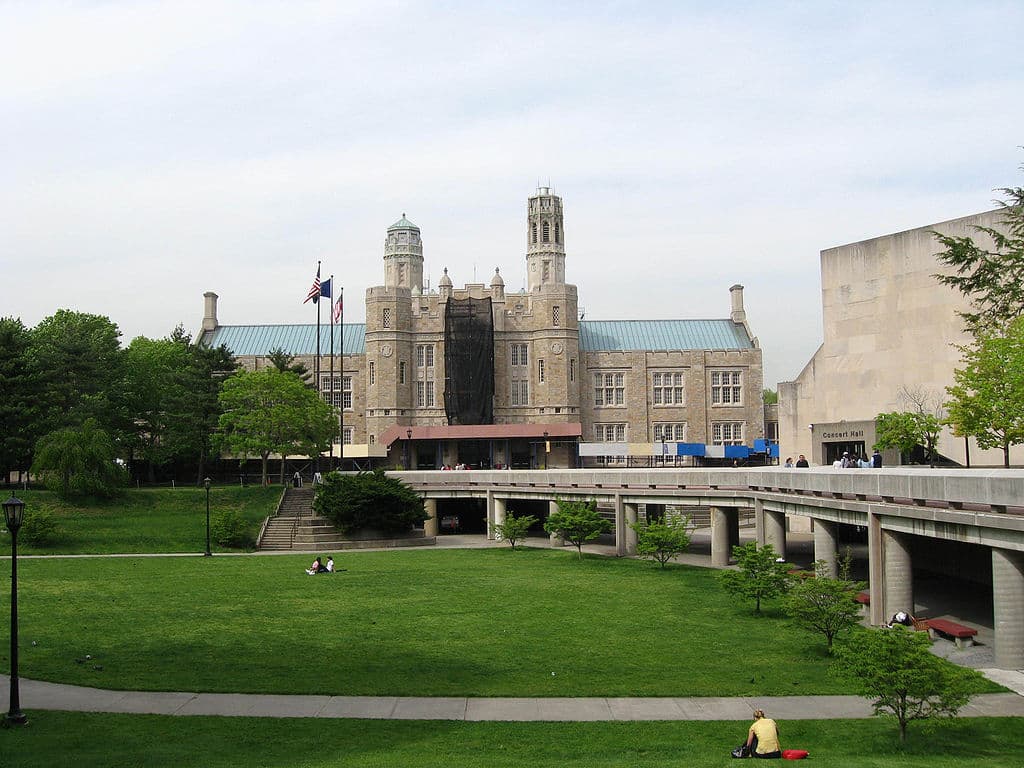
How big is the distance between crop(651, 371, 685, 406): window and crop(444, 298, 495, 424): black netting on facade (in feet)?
48.7

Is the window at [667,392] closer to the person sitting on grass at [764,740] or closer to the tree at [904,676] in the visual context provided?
the tree at [904,676]

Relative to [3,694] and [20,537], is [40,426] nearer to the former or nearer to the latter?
[20,537]

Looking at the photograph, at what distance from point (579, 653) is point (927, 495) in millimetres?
9556

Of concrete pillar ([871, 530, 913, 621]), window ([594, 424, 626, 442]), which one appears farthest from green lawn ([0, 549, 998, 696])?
window ([594, 424, 626, 442])

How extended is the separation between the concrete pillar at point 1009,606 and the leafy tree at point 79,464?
49589 millimetres

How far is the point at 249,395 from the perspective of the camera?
66.5 metres

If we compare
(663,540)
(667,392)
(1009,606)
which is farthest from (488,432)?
(1009,606)

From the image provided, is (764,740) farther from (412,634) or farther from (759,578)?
(759,578)

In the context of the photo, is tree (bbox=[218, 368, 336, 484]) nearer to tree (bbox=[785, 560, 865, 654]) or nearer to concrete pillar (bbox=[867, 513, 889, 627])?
concrete pillar (bbox=[867, 513, 889, 627])

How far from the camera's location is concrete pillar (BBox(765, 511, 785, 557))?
136ft

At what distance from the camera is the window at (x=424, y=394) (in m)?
88.1

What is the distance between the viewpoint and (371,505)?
55.3m

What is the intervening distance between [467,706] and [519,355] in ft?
225

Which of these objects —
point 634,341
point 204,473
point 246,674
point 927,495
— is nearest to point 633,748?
point 246,674
